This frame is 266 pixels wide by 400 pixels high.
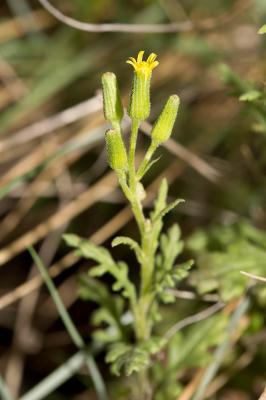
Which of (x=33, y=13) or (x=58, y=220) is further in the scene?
(x=33, y=13)

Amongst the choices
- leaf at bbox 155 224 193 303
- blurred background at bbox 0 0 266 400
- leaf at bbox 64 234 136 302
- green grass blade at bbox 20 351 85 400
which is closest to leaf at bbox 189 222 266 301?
blurred background at bbox 0 0 266 400

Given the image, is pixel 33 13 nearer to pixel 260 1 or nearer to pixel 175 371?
pixel 260 1

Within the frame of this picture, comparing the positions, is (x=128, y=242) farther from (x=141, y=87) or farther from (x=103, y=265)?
→ (x=141, y=87)

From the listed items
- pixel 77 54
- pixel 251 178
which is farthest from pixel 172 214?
pixel 77 54

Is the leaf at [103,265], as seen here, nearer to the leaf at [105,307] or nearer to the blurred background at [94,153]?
the leaf at [105,307]

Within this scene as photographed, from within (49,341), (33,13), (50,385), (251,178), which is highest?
(33,13)

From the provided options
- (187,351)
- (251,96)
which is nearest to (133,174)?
(251,96)

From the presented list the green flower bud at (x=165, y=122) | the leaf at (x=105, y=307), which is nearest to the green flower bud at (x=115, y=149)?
the green flower bud at (x=165, y=122)
